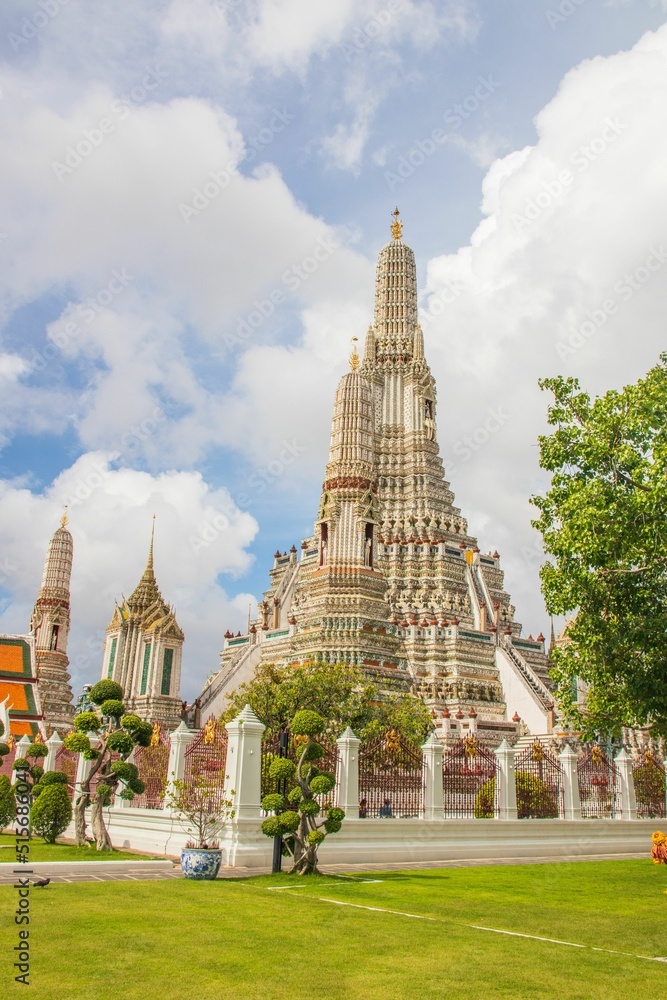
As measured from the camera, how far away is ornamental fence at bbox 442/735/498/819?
2053 centimetres

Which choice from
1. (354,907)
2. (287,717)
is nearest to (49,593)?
(287,717)

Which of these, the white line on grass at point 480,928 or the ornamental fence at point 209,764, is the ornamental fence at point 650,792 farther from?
the white line on grass at point 480,928

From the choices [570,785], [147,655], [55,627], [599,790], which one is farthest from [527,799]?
[55,627]

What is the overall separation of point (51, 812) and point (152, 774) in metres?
2.32

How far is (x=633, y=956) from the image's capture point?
8.78 m

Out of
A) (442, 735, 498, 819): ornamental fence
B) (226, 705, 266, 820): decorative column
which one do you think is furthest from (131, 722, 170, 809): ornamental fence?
(442, 735, 498, 819): ornamental fence

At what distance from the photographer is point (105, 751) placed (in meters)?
17.8

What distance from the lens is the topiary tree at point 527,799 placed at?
70.6ft

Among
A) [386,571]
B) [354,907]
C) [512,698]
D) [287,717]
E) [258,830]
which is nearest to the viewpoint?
[354,907]

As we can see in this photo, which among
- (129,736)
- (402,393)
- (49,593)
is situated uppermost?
(402,393)

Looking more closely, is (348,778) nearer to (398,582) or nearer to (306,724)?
(306,724)

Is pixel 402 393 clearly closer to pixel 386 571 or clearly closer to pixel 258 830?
pixel 386 571

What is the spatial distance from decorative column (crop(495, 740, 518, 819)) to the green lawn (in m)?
8.80

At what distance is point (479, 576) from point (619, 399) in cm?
4416
